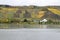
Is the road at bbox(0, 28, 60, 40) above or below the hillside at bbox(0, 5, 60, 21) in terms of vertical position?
below

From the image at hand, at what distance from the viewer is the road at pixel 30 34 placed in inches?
63.4

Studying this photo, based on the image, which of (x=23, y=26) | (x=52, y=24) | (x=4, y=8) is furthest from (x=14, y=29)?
(x=52, y=24)

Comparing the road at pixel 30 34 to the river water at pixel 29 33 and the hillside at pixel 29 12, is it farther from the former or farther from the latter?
the hillside at pixel 29 12

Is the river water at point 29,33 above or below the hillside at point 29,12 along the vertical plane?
below

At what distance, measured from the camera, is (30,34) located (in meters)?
1.62

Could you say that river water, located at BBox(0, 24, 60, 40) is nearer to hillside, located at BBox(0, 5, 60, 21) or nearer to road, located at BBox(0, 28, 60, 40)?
road, located at BBox(0, 28, 60, 40)

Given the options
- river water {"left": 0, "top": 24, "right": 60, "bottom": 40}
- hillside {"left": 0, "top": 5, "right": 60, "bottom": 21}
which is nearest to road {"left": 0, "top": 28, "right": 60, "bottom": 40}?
river water {"left": 0, "top": 24, "right": 60, "bottom": 40}

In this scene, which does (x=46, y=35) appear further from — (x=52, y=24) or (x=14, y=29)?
(x=14, y=29)

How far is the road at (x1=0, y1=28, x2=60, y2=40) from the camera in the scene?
1.61 meters

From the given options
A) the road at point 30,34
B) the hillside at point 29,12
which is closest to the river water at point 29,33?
the road at point 30,34

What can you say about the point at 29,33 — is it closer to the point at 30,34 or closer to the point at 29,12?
the point at 30,34

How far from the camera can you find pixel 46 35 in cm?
162

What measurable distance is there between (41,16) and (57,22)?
188 mm

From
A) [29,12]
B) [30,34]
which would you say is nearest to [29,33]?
[30,34]
